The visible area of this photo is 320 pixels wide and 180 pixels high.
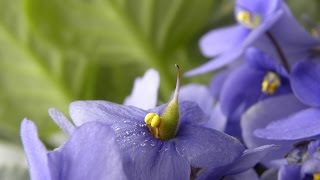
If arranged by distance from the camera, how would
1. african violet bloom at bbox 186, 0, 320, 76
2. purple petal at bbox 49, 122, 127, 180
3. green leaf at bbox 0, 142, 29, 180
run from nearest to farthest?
1. purple petal at bbox 49, 122, 127, 180
2. african violet bloom at bbox 186, 0, 320, 76
3. green leaf at bbox 0, 142, 29, 180

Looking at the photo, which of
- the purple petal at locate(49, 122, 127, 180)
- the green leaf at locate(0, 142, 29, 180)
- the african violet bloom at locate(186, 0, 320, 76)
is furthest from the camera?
the green leaf at locate(0, 142, 29, 180)

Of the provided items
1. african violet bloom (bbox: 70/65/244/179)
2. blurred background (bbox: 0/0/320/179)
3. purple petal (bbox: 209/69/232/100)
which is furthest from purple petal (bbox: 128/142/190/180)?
blurred background (bbox: 0/0/320/179)

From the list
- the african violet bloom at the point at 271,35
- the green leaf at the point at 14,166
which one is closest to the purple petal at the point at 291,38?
the african violet bloom at the point at 271,35

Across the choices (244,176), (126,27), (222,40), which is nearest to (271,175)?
(244,176)

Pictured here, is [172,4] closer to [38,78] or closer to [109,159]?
[38,78]

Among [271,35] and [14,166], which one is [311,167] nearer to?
[271,35]

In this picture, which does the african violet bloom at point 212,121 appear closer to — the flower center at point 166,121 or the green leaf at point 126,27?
the flower center at point 166,121

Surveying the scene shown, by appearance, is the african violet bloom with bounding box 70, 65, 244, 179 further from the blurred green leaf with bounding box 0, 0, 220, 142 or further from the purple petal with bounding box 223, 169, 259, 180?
the blurred green leaf with bounding box 0, 0, 220, 142
